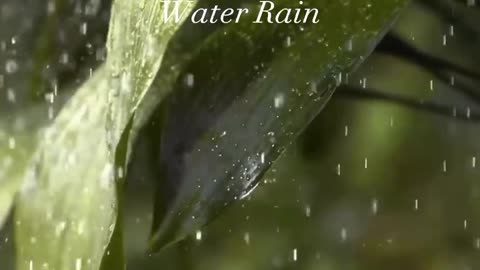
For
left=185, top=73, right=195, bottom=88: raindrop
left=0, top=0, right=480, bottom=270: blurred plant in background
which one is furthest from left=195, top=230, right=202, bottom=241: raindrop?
left=185, top=73, right=195, bottom=88: raindrop

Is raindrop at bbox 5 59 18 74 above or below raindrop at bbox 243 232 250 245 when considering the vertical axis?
above

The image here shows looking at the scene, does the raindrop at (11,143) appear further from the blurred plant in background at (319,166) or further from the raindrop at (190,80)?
the raindrop at (190,80)

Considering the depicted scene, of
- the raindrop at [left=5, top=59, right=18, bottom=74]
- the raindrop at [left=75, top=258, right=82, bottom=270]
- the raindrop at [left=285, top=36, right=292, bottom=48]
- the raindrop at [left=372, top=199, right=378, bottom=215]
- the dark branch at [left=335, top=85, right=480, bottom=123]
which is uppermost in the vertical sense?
the raindrop at [left=5, top=59, right=18, bottom=74]

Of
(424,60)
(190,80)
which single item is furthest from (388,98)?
(190,80)

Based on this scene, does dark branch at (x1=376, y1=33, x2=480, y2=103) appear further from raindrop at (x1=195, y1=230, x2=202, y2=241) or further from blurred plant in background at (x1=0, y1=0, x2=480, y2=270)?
raindrop at (x1=195, y1=230, x2=202, y2=241)

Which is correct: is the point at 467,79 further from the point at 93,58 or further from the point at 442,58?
the point at 93,58

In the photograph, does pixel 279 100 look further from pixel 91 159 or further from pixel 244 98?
pixel 91 159

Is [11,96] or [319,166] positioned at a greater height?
[11,96]

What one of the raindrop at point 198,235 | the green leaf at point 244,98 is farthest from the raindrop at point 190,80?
the raindrop at point 198,235
